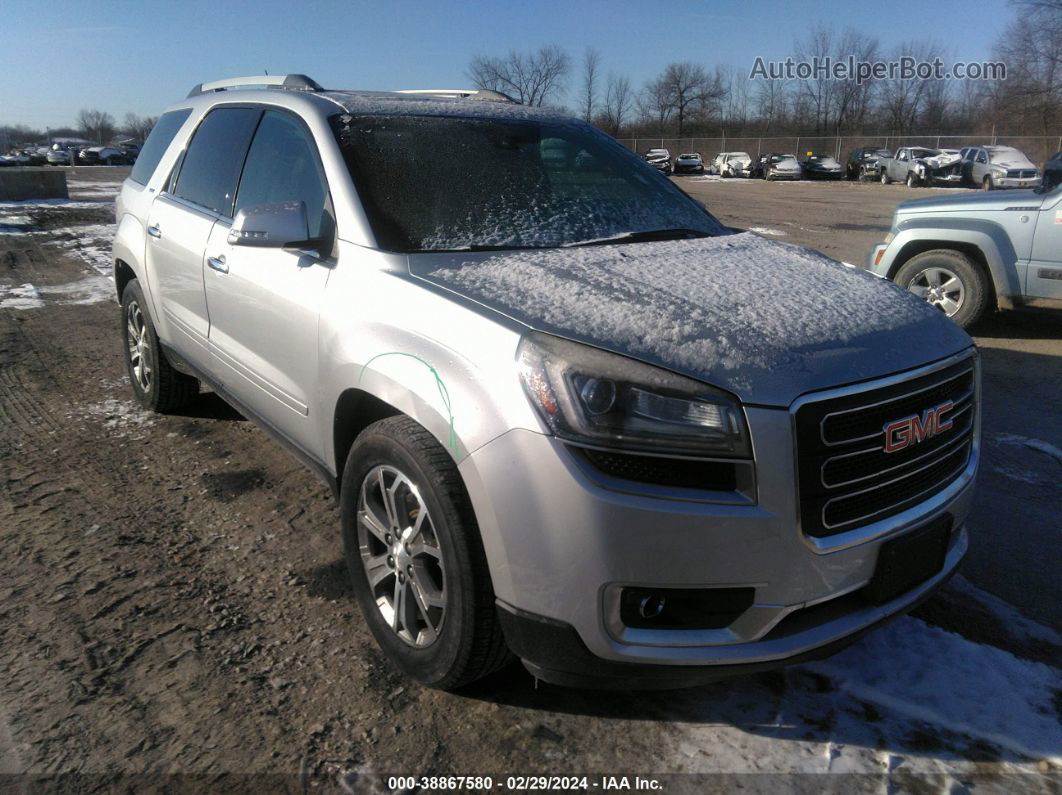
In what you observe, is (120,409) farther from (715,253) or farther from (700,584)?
(700,584)

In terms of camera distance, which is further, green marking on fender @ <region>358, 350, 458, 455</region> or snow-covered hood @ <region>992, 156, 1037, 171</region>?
snow-covered hood @ <region>992, 156, 1037, 171</region>

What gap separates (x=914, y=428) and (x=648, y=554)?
2.92 feet

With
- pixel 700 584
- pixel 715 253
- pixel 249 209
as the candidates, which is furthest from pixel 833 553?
pixel 249 209

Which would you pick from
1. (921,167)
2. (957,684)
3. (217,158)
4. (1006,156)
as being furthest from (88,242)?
(921,167)

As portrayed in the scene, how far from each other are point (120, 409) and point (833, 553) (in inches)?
176

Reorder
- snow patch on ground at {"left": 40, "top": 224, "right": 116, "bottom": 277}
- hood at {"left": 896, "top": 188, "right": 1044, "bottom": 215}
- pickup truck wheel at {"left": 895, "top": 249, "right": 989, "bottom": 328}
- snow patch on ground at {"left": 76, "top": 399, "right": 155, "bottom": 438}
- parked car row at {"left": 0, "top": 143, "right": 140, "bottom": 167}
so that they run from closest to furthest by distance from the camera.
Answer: snow patch on ground at {"left": 76, "top": 399, "right": 155, "bottom": 438} → hood at {"left": 896, "top": 188, "right": 1044, "bottom": 215} → pickup truck wheel at {"left": 895, "top": 249, "right": 989, "bottom": 328} → snow patch on ground at {"left": 40, "top": 224, "right": 116, "bottom": 277} → parked car row at {"left": 0, "top": 143, "right": 140, "bottom": 167}

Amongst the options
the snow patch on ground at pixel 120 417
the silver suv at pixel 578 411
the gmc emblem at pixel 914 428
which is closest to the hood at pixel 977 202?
the silver suv at pixel 578 411

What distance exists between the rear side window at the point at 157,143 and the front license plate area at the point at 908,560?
4281mm

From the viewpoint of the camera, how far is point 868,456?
2.14m

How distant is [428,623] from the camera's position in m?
2.41

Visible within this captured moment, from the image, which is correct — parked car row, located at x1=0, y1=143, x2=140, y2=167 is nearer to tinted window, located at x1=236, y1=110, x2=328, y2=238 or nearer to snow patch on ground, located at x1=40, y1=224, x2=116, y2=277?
snow patch on ground, located at x1=40, y1=224, x2=116, y2=277

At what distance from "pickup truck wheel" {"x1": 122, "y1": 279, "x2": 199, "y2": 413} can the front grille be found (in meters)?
3.85

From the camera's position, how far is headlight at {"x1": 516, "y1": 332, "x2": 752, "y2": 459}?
1957mm

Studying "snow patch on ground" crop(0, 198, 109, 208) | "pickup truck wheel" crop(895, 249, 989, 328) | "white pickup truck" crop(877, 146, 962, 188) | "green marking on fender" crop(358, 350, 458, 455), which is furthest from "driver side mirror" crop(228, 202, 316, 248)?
"white pickup truck" crop(877, 146, 962, 188)
